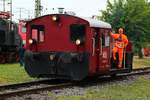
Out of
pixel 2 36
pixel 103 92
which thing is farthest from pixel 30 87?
pixel 2 36

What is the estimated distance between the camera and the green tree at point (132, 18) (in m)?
37.8

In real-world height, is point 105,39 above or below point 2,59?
above

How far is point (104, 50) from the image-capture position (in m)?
18.8

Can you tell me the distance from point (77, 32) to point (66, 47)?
2.13ft

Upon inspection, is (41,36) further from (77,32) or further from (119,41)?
(119,41)

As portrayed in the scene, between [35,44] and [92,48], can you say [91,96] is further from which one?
[35,44]

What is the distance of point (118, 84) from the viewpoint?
1873cm

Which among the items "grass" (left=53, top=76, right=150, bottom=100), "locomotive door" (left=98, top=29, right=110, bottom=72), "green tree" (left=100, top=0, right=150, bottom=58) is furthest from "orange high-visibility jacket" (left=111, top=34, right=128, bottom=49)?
"green tree" (left=100, top=0, right=150, bottom=58)

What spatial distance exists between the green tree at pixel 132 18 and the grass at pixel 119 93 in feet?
62.4

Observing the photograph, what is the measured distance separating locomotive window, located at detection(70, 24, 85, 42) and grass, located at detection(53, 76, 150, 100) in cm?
195

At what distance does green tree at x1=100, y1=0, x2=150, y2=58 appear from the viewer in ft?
124

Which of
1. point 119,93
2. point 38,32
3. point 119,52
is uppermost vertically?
point 38,32

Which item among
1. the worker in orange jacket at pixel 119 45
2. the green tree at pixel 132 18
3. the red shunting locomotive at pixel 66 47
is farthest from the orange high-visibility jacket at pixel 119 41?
the green tree at pixel 132 18

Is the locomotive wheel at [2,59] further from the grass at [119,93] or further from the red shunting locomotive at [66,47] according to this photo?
the grass at [119,93]
